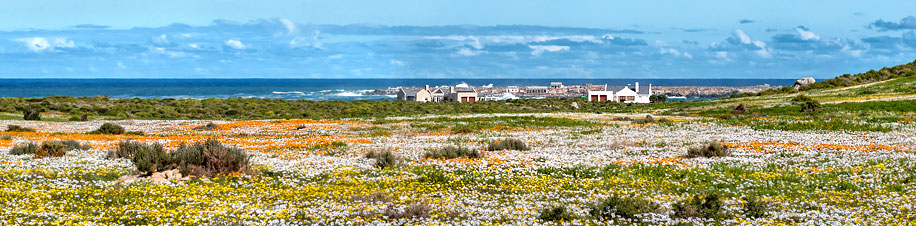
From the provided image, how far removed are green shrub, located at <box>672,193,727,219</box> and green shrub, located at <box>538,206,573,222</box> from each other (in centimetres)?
224

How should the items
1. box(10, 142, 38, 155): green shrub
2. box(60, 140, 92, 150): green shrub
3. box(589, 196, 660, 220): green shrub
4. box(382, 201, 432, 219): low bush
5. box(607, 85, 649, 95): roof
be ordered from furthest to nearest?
1. box(607, 85, 649, 95): roof
2. box(60, 140, 92, 150): green shrub
3. box(10, 142, 38, 155): green shrub
4. box(382, 201, 432, 219): low bush
5. box(589, 196, 660, 220): green shrub

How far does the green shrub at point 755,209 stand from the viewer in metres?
13.6

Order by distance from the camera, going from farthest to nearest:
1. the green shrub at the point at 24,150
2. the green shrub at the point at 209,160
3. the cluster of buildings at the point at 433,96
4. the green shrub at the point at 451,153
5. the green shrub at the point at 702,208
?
the cluster of buildings at the point at 433,96 < the green shrub at the point at 24,150 < the green shrub at the point at 451,153 < the green shrub at the point at 209,160 < the green shrub at the point at 702,208

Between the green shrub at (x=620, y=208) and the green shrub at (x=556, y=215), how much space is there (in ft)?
1.96

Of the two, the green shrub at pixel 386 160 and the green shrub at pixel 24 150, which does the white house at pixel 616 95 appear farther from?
the green shrub at pixel 24 150

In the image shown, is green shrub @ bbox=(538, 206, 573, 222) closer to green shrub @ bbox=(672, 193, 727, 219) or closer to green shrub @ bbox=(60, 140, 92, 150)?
green shrub @ bbox=(672, 193, 727, 219)

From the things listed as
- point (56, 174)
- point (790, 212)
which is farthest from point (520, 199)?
point (56, 174)

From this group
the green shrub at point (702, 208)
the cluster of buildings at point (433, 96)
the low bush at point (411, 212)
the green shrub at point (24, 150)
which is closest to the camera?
the green shrub at point (702, 208)

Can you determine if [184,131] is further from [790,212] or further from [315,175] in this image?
[790,212]

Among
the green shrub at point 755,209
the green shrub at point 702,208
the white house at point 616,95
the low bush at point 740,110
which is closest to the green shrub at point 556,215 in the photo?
the green shrub at point 702,208

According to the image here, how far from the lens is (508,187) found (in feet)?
56.5

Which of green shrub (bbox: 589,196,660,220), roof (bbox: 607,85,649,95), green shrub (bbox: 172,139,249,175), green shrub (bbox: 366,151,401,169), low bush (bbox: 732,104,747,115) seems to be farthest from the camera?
roof (bbox: 607,85,649,95)

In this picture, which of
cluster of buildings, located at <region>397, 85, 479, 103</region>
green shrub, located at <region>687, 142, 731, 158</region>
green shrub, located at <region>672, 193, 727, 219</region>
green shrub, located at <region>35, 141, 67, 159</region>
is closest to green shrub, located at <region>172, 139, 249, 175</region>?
green shrub, located at <region>35, 141, 67, 159</region>

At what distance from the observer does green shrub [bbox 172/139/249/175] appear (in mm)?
18938
